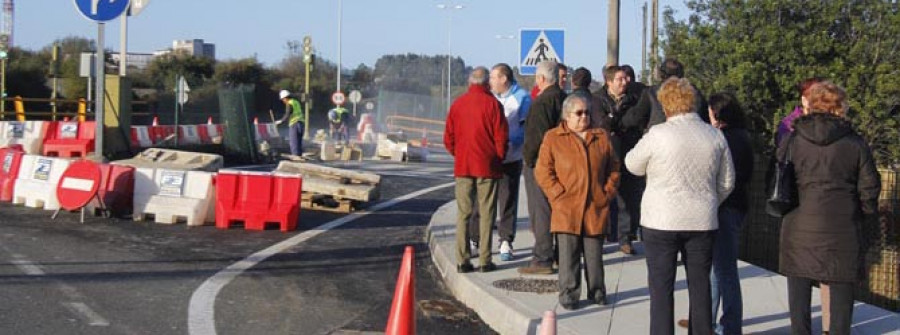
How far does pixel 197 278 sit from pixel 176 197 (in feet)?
11.5

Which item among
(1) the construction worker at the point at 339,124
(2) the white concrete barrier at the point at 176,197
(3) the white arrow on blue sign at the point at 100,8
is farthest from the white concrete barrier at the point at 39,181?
(1) the construction worker at the point at 339,124

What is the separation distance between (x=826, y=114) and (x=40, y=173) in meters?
10.4

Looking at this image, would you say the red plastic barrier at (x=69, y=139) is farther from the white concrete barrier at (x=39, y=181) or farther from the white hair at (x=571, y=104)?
the white hair at (x=571, y=104)

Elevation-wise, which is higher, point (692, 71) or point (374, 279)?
point (692, 71)

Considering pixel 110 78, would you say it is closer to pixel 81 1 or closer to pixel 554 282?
pixel 81 1

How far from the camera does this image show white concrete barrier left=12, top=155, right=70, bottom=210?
517 inches

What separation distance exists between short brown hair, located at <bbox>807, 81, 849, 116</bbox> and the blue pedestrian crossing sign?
940cm

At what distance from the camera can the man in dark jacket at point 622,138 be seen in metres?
9.36

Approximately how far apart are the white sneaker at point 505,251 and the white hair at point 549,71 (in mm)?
1716

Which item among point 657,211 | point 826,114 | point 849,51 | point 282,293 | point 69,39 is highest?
point 69,39

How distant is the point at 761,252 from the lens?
12.2m

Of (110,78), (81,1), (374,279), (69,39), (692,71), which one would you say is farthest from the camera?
(69,39)

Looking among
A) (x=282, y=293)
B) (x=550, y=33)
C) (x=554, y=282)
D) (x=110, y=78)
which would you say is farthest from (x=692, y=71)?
(x=110, y=78)

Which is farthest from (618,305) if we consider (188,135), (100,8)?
(188,135)
